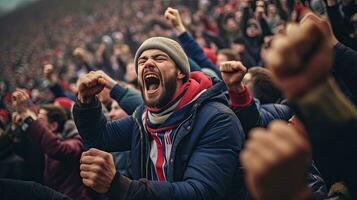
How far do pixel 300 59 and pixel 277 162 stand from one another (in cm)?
26

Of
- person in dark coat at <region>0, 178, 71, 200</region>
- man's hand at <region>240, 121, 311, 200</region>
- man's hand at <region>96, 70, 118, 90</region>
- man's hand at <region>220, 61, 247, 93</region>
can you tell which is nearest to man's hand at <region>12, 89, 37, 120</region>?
man's hand at <region>96, 70, 118, 90</region>

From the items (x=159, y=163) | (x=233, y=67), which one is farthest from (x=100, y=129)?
(x=233, y=67)

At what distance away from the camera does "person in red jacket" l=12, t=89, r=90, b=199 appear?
306 centimetres

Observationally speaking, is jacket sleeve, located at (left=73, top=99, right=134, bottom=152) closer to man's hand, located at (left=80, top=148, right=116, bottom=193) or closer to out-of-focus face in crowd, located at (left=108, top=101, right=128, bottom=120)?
man's hand, located at (left=80, top=148, right=116, bottom=193)

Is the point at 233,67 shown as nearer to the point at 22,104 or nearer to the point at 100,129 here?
the point at 100,129

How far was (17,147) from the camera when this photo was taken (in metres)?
4.04

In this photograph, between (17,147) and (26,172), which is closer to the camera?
(26,172)

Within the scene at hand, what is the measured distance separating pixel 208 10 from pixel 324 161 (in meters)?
11.3

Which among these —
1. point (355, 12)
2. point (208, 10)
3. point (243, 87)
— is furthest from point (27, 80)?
point (243, 87)

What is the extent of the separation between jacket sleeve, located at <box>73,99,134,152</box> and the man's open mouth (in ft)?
0.92

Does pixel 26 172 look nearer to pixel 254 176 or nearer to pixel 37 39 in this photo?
pixel 254 176

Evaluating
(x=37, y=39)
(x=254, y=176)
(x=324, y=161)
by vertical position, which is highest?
(x=37, y=39)

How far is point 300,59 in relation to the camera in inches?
37.8

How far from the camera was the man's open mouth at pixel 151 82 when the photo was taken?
2.42 metres
